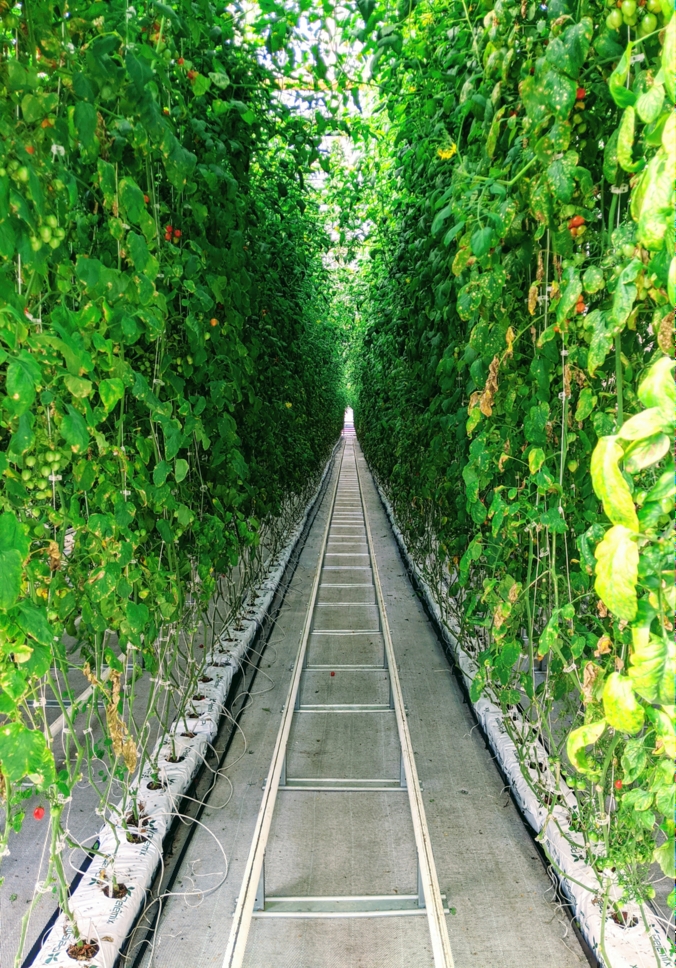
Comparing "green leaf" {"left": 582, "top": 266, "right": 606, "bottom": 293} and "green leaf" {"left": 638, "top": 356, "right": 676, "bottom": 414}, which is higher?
"green leaf" {"left": 582, "top": 266, "right": 606, "bottom": 293}

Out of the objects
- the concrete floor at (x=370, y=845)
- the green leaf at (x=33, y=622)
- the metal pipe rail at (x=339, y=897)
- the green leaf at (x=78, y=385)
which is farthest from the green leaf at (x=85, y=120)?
the concrete floor at (x=370, y=845)

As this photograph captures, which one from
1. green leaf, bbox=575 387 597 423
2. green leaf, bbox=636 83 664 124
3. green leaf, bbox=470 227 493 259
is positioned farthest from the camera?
green leaf, bbox=470 227 493 259

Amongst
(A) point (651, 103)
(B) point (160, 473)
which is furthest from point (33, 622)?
(A) point (651, 103)

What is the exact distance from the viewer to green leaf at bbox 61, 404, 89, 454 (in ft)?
3.65

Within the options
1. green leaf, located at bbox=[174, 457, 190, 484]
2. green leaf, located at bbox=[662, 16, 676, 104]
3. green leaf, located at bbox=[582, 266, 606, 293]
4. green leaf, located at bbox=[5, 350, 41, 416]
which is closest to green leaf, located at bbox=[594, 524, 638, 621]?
green leaf, located at bbox=[662, 16, 676, 104]

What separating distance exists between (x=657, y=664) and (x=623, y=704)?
0.07 metres

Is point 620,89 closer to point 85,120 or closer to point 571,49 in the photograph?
point 571,49

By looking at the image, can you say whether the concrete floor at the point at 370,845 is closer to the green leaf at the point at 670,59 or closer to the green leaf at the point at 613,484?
the green leaf at the point at 613,484

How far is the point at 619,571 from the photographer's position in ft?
2.07

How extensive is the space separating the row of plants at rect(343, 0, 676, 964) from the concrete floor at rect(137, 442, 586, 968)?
0.23 m

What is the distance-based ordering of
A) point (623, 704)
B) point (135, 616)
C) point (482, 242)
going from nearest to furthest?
point (623, 704), point (482, 242), point (135, 616)

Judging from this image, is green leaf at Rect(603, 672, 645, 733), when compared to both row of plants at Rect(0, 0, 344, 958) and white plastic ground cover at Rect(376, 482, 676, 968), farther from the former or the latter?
white plastic ground cover at Rect(376, 482, 676, 968)

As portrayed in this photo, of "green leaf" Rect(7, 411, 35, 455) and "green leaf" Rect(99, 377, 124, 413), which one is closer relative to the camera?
"green leaf" Rect(7, 411, 35, 455)

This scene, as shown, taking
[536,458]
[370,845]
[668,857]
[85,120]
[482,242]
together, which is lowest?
[370,845]
